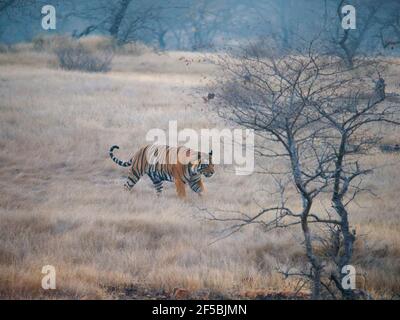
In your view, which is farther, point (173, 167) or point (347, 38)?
point (347, 38)

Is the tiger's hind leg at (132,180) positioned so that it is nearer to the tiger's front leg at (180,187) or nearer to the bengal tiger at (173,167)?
the bengal tiger at (173,167)

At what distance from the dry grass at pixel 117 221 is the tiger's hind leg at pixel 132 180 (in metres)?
0.20

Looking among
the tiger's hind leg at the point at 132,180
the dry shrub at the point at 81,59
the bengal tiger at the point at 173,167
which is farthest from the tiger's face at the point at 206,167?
the dry shrub at the point at 81,59

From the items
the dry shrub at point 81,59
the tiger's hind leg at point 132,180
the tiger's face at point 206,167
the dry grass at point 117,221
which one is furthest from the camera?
the dry shrub at point 81,59

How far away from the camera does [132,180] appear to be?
9992 mm

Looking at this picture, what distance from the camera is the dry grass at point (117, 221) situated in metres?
6.10

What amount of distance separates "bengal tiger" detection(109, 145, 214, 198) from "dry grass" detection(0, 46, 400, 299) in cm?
27

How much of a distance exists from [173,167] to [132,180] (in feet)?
3.05

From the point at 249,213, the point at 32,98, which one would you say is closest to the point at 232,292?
the point at 249,213

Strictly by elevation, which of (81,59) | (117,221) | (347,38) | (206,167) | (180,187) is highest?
(81,59)

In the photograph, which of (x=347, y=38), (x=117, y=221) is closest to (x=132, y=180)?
(x=117, y=221)

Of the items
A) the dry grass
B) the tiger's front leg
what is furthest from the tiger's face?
the dry grass

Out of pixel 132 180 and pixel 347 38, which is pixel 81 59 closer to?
pixel 347 38
